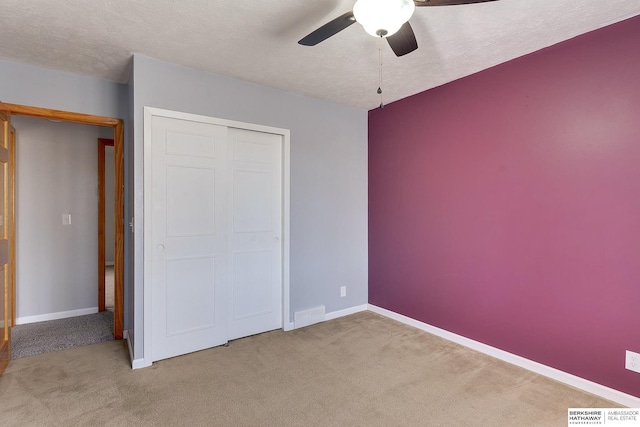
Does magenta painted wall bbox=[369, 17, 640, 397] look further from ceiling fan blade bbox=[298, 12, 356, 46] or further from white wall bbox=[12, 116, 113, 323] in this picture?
white wall bbox=[12, 116, 113, 323]

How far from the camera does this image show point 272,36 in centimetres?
230

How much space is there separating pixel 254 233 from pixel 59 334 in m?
2.14

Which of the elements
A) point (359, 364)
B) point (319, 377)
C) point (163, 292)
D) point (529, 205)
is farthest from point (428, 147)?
point (163, 292)

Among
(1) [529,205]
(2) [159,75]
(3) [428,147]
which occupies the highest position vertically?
(2) [159,75]

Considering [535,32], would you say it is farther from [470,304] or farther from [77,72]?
[77,72]

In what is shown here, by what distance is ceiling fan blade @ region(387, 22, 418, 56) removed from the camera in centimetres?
169

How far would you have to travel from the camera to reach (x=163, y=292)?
8.87ft

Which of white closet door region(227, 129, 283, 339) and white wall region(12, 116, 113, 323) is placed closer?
white closet door region(227, 129, 283, 339)

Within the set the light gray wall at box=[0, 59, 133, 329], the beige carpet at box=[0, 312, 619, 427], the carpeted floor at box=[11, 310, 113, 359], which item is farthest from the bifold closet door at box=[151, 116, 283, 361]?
the carpeted floor at box=[11, 310, 113, 359]

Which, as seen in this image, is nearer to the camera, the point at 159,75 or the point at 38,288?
the point at 159,75

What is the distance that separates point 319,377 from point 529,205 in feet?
6.91

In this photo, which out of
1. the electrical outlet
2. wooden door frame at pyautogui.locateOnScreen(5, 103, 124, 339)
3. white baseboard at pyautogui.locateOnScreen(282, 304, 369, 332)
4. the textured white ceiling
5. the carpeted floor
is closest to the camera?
the textured white ceiling

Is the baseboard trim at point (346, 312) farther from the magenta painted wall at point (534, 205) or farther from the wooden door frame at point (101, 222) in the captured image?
the wooden door frame at point (101, 222)

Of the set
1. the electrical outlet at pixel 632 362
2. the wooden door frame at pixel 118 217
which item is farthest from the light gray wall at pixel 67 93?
the electrical outlet at pixel 632 362
